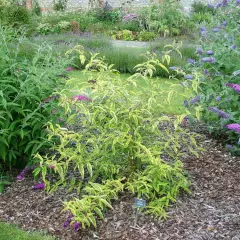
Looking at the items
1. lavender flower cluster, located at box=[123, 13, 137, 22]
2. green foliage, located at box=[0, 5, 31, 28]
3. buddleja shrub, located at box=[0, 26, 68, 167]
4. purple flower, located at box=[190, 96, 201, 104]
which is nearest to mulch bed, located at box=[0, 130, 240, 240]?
buddleja shrub, located at box=[0, 26, 68, 167]

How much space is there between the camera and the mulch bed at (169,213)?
12.1 feet

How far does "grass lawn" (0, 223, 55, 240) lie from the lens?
3742 millimetres

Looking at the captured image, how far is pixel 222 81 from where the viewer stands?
5.15 m

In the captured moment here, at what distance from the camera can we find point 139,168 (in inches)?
169

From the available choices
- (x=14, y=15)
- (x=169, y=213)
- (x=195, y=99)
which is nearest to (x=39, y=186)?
(x=169, y=213)

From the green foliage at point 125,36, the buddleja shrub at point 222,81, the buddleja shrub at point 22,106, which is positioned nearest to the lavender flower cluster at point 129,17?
the green foliage at point 125,36

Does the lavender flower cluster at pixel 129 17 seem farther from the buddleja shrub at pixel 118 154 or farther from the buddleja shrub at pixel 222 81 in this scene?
the buddleja shrub at pixel 118 154

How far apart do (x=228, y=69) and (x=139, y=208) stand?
85.3 inches

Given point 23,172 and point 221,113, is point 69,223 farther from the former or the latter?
point 221,113

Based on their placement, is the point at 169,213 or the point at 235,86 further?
the point at 235,86

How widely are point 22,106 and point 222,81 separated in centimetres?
219

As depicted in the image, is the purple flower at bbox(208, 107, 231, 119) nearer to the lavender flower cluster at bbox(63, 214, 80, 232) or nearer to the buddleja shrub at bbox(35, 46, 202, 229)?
the buddleja shrub at bbox(35, 46, 202, 229)


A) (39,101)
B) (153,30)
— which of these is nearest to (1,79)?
(39,101)

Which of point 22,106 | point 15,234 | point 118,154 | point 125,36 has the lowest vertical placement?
point 125,36
